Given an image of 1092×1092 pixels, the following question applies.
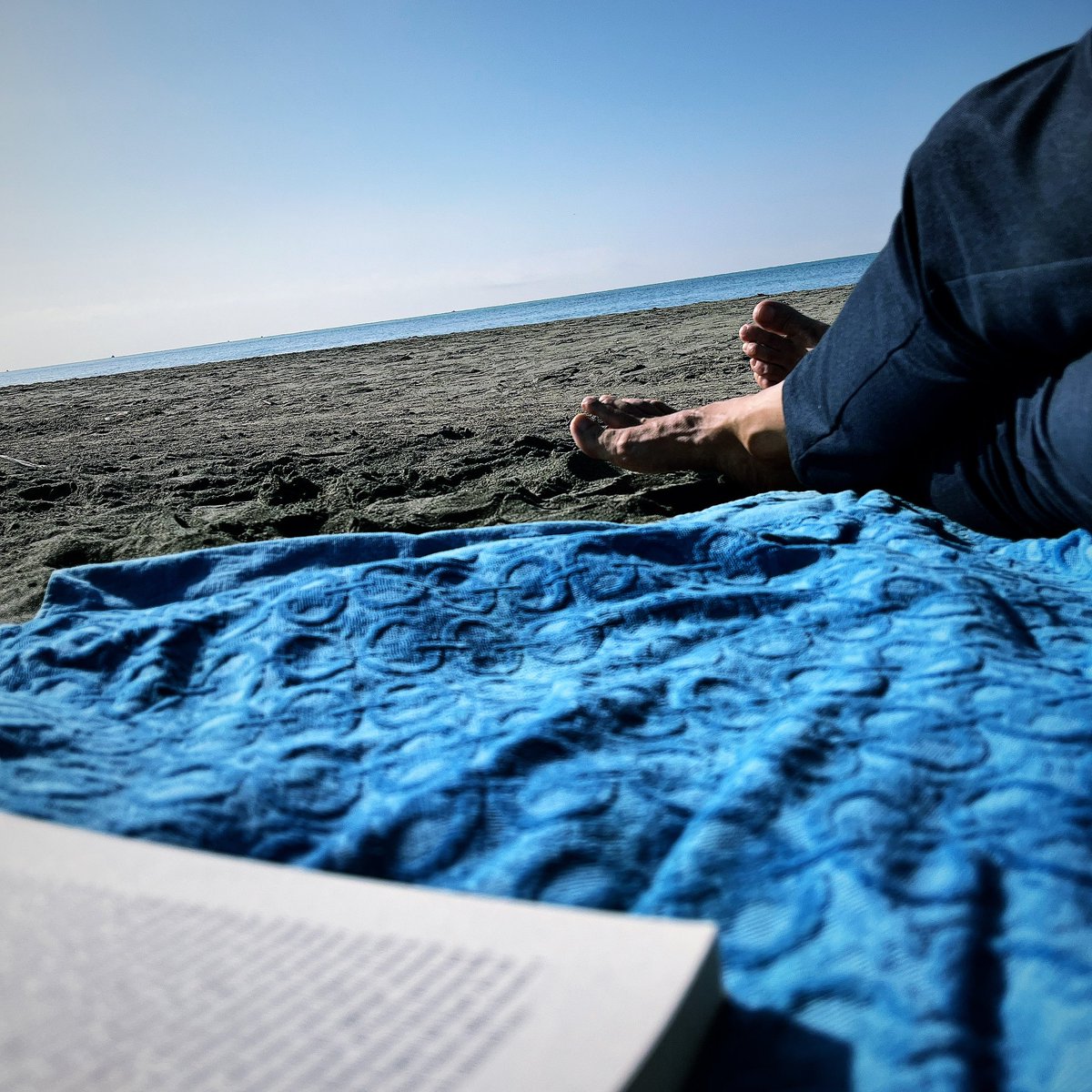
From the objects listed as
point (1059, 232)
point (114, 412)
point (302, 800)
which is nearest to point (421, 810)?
point (302, 800)

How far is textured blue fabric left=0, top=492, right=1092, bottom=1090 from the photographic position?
1.61ft

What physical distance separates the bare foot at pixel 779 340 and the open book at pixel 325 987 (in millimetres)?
1868

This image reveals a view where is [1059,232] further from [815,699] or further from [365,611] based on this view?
[365,611]

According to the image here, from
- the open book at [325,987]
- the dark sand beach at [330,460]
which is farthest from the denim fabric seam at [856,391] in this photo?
the open book at [325,987]

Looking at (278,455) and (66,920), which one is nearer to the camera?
(66,920)

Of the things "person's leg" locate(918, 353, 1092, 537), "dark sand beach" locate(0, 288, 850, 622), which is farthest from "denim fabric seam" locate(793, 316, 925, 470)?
"dark sand beach" locate(0, 288, 850, 622)

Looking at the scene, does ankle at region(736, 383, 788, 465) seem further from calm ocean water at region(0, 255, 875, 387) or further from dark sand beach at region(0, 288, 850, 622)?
calm ocean water at region(0, 255, 875, 387)

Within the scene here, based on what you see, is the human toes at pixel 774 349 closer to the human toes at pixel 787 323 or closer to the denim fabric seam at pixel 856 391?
the human toes at pixel 787 323

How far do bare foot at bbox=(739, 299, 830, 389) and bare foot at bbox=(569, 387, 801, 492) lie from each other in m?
0.28

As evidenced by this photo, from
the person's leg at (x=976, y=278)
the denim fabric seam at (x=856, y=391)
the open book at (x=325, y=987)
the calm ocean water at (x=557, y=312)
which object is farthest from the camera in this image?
the calm ocean water at (x=557, y=312)

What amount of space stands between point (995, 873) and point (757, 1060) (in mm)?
206

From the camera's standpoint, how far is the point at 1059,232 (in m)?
0.91

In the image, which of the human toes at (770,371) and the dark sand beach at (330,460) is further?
the human toes at (770,371)

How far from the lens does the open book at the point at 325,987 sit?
→ 36 cm
